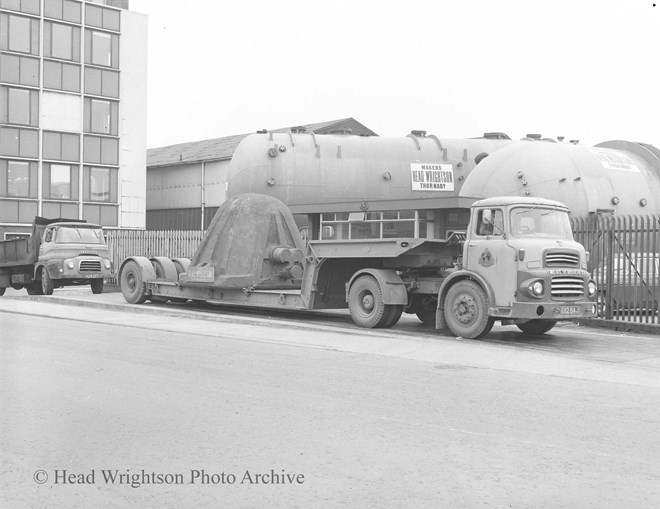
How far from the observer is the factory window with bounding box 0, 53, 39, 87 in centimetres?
4341

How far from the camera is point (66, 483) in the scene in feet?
18.9

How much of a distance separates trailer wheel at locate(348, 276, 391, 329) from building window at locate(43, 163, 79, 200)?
3228 cm

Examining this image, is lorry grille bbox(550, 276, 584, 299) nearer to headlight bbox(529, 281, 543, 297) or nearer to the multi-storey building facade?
headlight bbox(529, 281, 543, 297)

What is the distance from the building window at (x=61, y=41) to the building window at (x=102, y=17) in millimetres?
971

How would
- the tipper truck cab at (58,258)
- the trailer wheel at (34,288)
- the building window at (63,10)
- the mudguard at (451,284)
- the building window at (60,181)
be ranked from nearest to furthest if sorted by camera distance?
the mudguard at (451,284)
the tipper truck cab at (58,258)
the trailer wheel at (34,288)
the building window at (63,10)
the building window at (60,181)

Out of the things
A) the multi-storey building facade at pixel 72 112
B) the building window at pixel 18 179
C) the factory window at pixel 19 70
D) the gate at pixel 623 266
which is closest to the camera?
the gate at pixel 623 266

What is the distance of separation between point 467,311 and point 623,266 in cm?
409

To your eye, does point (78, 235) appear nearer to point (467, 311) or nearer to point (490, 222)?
point (467, 311)

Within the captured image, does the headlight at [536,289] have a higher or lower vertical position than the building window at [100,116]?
lower

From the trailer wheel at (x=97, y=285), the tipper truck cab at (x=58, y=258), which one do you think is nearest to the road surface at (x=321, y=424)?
the tipper truck cab at (x=58, y=258)

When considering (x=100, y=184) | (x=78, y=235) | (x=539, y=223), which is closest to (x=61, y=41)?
(x=100, y=184)

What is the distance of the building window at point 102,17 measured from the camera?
46.7 m

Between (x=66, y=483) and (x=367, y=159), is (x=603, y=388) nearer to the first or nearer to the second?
(x=66, y=483)

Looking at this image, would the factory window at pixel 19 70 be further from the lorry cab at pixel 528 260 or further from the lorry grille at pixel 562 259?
the lorry grille at pixel 562 259
